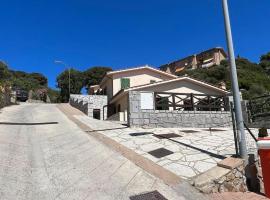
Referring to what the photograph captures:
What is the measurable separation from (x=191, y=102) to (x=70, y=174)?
38.1ft

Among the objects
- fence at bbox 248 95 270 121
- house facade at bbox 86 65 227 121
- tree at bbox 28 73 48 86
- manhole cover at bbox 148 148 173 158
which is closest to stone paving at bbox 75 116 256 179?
manhole cover at bbox 148 148 173 158

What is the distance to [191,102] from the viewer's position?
52.9 feet

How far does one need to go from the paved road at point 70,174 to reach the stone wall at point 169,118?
4554 millimetres

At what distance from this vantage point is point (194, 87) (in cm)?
2403

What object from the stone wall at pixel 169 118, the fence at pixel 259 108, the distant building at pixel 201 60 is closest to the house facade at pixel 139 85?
the fence at pixel 259 108

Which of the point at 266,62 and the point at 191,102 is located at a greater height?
the point at 266,62

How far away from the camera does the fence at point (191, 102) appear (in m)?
15.2

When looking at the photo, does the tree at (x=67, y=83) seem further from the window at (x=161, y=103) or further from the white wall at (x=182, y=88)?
the window at (x=161, y=103)

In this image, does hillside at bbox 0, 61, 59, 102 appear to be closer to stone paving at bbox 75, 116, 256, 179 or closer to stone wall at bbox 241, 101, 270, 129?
stone paving at bbox 75, 116, 256, 179

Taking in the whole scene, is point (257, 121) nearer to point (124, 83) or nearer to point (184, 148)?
point (184, 148)

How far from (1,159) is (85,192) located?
Result: 120 inches

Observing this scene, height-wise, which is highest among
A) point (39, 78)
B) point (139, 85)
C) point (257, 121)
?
point (39, 78)

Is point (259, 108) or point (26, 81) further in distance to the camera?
point (26, 81)

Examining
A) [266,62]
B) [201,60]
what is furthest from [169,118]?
[201,60]
